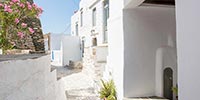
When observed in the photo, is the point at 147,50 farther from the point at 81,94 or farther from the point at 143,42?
the point at 81,94

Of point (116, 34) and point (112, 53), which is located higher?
point (116, 34)

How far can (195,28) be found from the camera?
2.51 metres

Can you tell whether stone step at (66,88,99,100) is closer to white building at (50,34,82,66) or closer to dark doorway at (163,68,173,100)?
dark doorway at (163,68,173,100)

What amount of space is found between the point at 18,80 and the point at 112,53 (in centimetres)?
519

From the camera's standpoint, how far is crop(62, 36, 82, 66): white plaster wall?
22.7 metres

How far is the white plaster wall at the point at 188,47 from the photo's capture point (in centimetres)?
249

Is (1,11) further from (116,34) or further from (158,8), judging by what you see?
(158,8)

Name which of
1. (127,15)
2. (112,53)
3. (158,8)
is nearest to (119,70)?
(112,53)

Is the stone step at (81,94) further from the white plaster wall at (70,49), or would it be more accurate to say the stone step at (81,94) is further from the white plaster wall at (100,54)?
the white plaster wall at (70,49)

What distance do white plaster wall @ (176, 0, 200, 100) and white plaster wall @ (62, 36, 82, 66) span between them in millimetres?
20458

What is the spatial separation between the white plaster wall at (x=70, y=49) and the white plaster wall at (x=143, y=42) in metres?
17.2

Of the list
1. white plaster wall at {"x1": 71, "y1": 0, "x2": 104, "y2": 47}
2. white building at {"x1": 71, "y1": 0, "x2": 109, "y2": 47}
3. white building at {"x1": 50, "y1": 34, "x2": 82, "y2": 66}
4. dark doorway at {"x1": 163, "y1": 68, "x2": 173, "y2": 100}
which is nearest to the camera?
dark doorway at {"x1": 163, "y1": 68, "x2": 173, "y2": 100}

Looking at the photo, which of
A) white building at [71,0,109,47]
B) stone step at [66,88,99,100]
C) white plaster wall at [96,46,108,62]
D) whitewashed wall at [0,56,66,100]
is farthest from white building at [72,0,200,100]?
white building at [71,0,109,47]

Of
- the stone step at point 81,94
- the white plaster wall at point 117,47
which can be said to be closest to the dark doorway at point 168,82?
the white plaster wall at point 117,47
